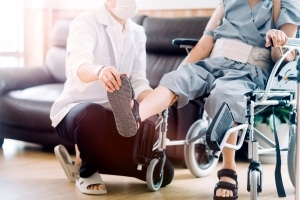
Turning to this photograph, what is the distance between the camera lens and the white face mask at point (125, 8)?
2191mm

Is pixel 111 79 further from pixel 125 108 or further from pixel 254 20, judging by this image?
pixel 254 20

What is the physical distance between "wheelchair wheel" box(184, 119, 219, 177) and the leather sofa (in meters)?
0.15

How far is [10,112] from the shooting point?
305cm

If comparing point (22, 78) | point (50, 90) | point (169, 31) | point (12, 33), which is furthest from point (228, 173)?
point (12, 33)

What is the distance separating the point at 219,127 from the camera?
1.88 metres

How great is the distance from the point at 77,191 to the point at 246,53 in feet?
2.95

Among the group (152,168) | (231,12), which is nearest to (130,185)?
(152,168)

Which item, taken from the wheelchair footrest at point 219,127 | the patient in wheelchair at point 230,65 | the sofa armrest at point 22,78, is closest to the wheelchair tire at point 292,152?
the patient in wheelchair at point 230,65

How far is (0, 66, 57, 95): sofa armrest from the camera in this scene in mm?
3150

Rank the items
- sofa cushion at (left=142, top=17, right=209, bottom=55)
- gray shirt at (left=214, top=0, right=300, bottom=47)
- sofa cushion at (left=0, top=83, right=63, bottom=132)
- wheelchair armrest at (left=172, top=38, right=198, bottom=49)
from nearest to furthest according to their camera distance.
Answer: gray shirt at (left=214, top=0, right=300, bottom=47) < wheelchair armrest at (left=172, top=38, right=198, bottom=49) < sofa cushion at (left=0, top=83, right=63, bottom=132) < sofa cushion at (left=142, top=17, right=209, bottom=55)

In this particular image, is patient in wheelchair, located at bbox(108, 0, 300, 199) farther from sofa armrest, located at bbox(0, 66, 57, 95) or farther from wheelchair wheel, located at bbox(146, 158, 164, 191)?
sofa armrest, located at bbox(0, 66, 57, 95)

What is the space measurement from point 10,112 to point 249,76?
1.48 m

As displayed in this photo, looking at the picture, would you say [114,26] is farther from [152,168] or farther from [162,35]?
[162,35]

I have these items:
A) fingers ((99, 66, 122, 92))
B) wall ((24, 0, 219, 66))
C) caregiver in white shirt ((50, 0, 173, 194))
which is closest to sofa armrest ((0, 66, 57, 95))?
wall ((24, 0, 219, 66))
